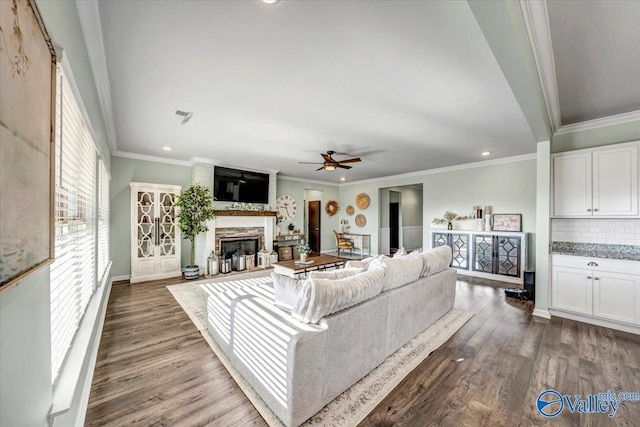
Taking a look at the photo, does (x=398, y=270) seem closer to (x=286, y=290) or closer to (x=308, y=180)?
(x=286, y=290)

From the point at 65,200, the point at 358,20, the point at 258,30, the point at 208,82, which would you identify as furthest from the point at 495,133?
the point at 65,200

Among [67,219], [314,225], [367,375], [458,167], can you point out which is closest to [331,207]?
[314,225]

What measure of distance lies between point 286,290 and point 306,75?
1.87 metres

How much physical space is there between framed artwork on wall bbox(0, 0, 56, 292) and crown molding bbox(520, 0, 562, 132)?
2380mm

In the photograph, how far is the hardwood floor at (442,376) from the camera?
1760mm

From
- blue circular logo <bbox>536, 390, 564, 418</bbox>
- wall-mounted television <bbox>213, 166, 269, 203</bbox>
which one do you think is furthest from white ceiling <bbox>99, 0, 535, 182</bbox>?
blue circular logo <bbox>536, 390, 564, 418</bbox>

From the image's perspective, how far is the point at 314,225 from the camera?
9.09m

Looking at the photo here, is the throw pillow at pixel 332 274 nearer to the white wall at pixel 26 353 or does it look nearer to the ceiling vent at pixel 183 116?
the white wall at pixel 26 353

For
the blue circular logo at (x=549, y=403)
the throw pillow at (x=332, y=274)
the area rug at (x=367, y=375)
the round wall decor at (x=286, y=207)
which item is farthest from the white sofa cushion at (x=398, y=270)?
the round wall decor at (x=286, y=207)

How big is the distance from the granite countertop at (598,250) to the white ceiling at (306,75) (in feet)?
5.54

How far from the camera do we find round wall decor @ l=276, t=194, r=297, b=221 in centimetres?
766

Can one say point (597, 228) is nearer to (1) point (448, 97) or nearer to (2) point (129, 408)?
(1) point (448, 97)

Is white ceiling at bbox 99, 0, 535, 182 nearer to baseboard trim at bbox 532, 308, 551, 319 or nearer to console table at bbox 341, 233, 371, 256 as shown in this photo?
baseboard trim at bbox 532, 308, 551, 319

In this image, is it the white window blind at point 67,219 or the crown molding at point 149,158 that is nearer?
the white window blind at point 67,219
